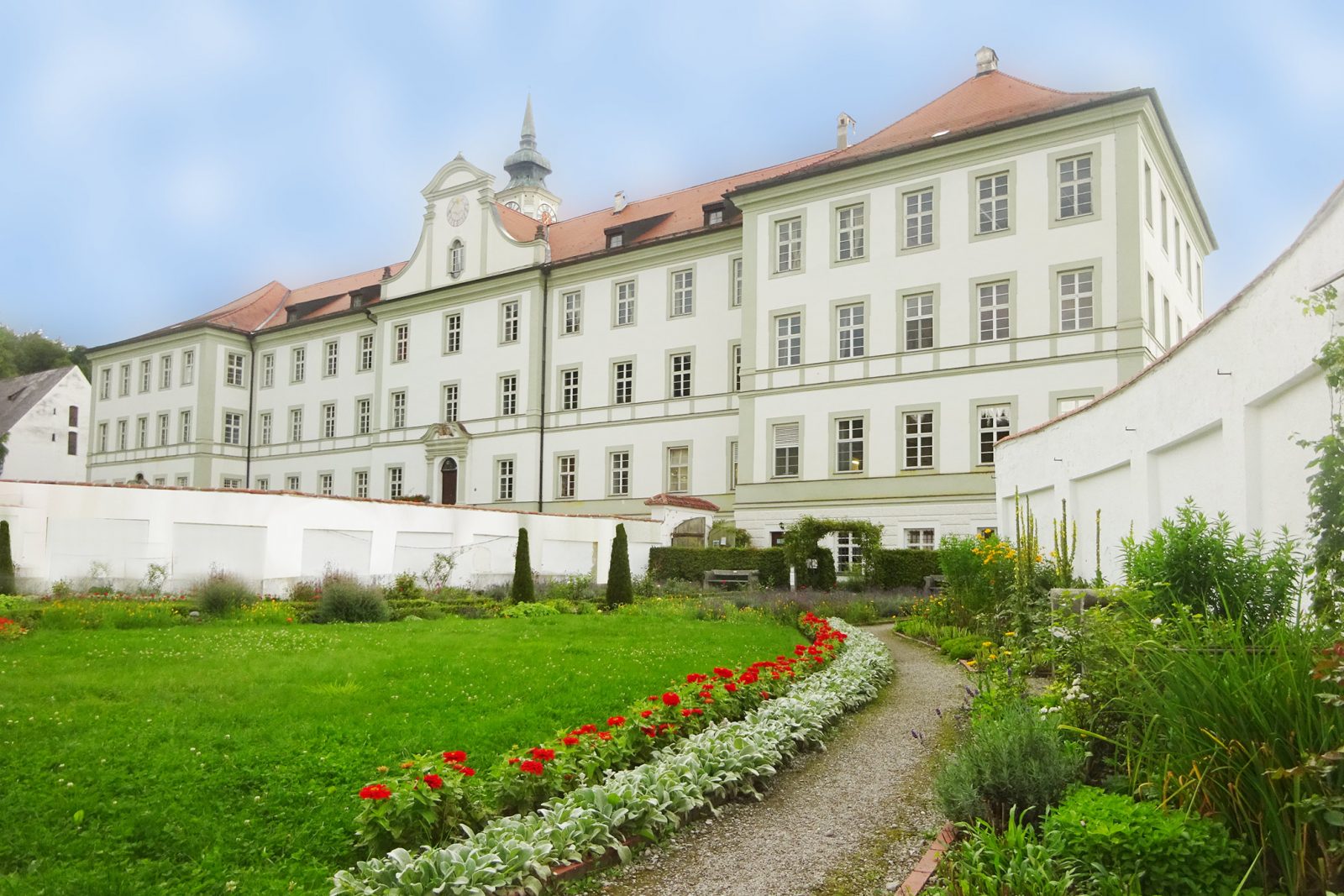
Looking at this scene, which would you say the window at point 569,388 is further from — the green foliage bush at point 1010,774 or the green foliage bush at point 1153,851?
the green foliage bush at point 1153,851

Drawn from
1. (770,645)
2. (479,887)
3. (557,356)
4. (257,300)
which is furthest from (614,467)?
(479,887)

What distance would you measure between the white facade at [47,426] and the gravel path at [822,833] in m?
56.0

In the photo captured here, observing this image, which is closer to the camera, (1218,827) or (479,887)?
(1218,827)

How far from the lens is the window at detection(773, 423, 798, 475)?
3000 cm

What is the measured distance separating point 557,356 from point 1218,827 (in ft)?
113

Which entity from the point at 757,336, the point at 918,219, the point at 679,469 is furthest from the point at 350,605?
the point at 918,219

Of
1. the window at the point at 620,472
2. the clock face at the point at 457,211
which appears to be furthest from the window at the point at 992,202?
the clock face at the point at 457,211

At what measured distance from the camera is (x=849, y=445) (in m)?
29.0

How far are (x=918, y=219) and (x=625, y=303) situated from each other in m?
11.7

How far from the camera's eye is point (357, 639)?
43.0 ft

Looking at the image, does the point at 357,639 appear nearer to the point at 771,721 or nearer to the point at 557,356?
the point at 771,721

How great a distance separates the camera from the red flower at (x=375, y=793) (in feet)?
16.0

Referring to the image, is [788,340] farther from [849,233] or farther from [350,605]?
[350,605]

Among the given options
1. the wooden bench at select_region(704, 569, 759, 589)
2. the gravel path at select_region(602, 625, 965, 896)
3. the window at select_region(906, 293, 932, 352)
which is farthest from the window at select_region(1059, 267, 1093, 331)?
the gravel path at select_region(602, 625, 965, 896)
